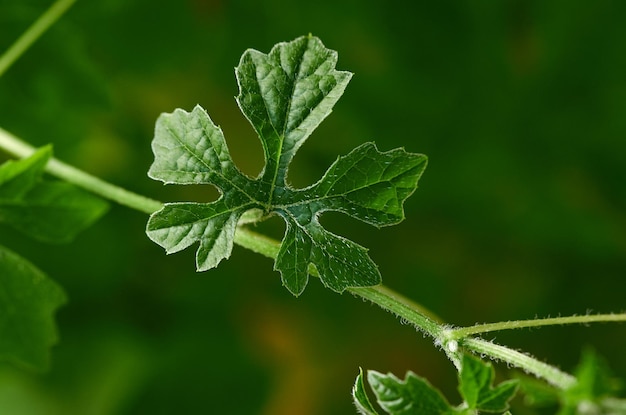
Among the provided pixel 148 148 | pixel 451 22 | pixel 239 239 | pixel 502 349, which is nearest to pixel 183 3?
pixel 148 148

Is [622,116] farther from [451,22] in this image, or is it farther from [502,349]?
[502,349]

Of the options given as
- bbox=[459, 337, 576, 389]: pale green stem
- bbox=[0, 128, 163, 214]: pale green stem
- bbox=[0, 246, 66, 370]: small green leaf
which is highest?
bbox=[0, 128, 163, 214]: pale green stem

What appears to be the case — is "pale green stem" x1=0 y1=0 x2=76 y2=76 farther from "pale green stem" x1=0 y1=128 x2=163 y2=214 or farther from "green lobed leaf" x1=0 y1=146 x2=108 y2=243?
"green lobed leaf" x1=0 y1=146 x2=108 y2=243

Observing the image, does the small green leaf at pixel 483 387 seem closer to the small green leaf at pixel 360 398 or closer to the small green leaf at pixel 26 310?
the small green leaf at pixel 360 398

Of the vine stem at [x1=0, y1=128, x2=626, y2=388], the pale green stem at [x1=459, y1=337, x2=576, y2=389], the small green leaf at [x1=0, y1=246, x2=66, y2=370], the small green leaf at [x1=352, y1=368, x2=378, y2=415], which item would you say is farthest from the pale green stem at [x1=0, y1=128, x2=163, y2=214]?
the pale green stem at [x1=459, y1=337, x2=576, y2=389]

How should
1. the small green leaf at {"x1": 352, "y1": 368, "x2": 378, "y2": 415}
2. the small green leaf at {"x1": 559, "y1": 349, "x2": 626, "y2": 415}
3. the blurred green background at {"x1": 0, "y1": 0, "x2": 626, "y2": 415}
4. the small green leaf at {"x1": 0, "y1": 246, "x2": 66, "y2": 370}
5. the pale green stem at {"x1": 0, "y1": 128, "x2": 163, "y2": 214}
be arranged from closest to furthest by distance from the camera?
1. the small green leaf at {"x1": 559, "y1": 349, "x2": 626, "y2": 415}
2. the small green leaf at {"x1": 352, "y1": 368, "x2": 378, "y2": 415}
3. the pale green stem at {"x1": 0, "y1": 128, "x2": 163, "y2": 214}
4. the small green leaf at {"x1": 0, "y1": 246, "x2": 66, "y2": 370}
5. the blurred green background at {"x1": 0, "y1": 0, "x2": 626, "y2": 415}
